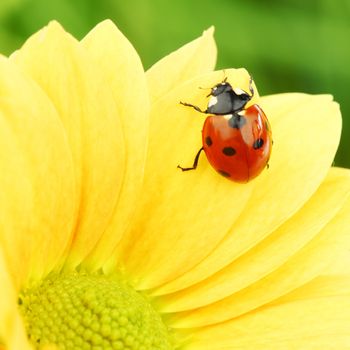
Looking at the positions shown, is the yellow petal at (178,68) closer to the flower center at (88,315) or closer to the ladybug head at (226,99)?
the ladybug head at (226,99)

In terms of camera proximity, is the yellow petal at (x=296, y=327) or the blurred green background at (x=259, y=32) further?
the blurred green background at (x=259, y=32)

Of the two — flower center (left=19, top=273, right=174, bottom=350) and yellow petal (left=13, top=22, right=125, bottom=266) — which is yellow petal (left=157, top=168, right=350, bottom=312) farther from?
yellow petal (left=13, top=22, right=125, bottom=266)

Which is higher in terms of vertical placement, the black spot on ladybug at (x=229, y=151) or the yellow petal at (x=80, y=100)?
the black spot on ladybug at (x=229, y=151)

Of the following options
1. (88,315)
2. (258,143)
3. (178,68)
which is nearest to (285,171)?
(258,143)

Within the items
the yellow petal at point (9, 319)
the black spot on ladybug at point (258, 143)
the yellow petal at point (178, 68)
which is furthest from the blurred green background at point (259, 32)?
the yellow petal at point (9, 319)

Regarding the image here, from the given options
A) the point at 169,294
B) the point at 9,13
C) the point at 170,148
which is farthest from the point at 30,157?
the point at 9,13

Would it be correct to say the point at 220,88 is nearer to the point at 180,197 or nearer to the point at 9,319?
the point at 180,197

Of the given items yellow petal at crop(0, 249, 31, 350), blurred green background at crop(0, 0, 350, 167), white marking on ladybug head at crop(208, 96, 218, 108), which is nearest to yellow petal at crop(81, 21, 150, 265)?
white marking on ladybug head at crop(208, 96, 218, 108)
